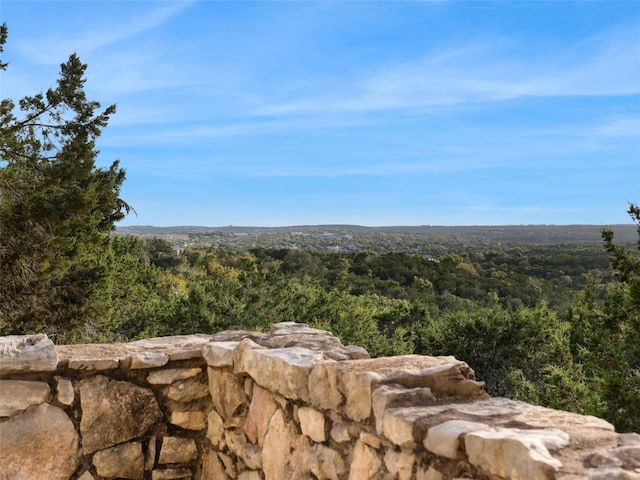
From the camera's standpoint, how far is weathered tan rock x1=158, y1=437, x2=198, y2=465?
314 cm

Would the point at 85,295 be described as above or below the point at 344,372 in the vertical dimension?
below

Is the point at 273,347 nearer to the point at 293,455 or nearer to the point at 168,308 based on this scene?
the point at 293,455

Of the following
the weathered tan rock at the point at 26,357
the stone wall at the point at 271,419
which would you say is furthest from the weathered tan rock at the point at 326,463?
the weathered tan rock at the point at 26,357

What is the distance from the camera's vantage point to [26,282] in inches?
358

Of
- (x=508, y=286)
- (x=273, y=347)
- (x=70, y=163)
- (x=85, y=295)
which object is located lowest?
(x=508, y=286)

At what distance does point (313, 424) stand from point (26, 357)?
159 cm

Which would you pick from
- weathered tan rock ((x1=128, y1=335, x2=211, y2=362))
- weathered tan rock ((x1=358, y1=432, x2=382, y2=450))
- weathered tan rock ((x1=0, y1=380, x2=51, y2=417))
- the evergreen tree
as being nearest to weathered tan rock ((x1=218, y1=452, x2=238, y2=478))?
weathered tan rock ((x1=128, y1=335, x2=211, y2=362))

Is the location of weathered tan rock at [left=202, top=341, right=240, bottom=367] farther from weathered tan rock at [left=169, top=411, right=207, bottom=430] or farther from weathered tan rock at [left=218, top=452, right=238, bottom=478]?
weathered tan rock at [left=218, top=452, right=238, bottom=478]

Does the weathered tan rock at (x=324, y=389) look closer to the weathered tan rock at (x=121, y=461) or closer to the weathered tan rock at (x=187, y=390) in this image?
the weathered tan rock at (x=187, y=390)

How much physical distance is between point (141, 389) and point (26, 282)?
7.22 metres

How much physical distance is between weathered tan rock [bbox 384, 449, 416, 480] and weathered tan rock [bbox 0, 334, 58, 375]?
191 centimetres

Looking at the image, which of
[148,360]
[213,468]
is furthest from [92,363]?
[213,468]

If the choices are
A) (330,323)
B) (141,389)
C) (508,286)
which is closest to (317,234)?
(508,286)

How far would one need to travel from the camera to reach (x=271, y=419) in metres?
2.67
